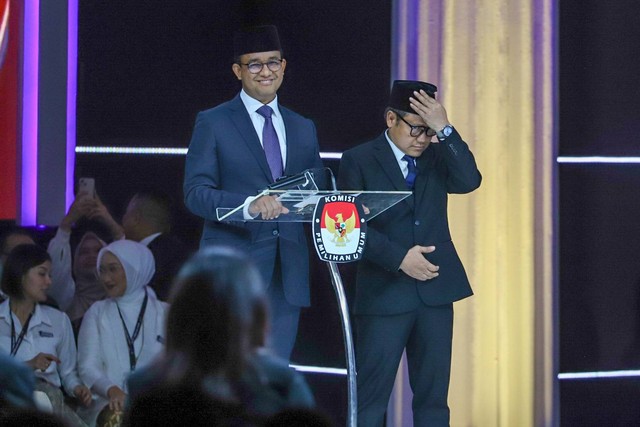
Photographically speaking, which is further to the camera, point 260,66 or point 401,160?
point 401,160

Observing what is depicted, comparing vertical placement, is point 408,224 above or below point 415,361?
above

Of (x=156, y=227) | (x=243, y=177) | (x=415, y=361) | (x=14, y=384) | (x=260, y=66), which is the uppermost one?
(x=260, y=66)

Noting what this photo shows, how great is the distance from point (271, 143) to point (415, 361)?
867mm

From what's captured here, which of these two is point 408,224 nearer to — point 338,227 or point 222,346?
point 338,227

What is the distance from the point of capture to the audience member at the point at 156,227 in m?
4.96

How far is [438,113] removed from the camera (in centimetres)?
387

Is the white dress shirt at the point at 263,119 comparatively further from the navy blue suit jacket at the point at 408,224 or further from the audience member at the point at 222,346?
the audience member at the point at 222,346

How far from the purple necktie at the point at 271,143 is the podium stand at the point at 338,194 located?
381mm

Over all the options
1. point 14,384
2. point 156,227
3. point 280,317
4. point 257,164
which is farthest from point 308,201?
point 156,227

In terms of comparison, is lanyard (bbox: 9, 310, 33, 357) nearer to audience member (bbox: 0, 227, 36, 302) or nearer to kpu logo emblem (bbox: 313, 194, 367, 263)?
audience member (bbox: 0, 227, 36, 302)

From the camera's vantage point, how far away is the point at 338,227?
11.2 ft

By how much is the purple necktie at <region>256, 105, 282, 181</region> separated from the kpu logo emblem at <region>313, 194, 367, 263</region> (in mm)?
503

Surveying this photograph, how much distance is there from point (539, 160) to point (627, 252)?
2.19 feet

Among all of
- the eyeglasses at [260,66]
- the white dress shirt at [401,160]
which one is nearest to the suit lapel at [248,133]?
the eyeglasses at [260,66]
